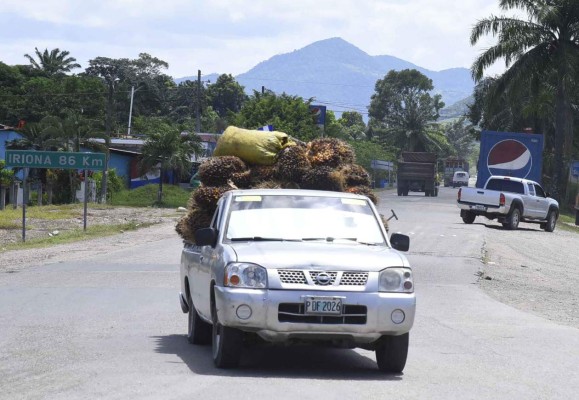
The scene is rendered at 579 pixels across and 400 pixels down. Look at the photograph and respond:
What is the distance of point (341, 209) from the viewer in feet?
36.0

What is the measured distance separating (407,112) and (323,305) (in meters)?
135

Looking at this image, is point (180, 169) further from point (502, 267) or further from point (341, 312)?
point (341, 312)

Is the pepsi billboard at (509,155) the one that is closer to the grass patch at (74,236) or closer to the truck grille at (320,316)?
the grass patch at (74,236)

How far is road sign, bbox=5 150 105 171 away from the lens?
3550cm

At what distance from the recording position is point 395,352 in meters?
9.83

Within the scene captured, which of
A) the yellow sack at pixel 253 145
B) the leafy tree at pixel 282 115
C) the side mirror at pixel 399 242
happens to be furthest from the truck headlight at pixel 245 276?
the leafy tree at pixel 282 115

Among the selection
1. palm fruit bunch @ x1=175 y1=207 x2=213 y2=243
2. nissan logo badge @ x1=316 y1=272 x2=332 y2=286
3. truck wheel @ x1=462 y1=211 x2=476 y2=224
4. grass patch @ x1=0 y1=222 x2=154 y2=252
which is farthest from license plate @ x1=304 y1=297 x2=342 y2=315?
truck wheel @ x1=462 y1=211 x2=476 y2=224

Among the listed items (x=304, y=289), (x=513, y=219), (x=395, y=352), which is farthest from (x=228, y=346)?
(x=513, y=219)

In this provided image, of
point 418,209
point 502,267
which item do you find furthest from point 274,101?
point 502,267

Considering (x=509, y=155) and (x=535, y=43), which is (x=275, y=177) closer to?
(x=509, y=155)

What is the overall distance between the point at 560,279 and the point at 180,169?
169 feet

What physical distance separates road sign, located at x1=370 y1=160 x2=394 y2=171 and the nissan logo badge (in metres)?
109

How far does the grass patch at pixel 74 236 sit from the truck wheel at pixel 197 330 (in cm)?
2056

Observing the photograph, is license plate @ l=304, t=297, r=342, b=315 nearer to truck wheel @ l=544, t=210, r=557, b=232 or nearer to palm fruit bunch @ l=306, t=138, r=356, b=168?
palm fruit bunch @ l=306, t=138, r=356, b=168
